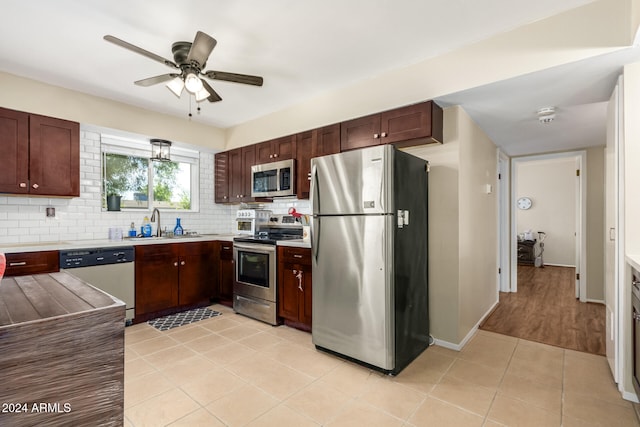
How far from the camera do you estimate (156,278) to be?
365cm

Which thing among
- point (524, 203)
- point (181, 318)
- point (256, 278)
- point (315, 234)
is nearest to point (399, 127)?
point (315, 234)

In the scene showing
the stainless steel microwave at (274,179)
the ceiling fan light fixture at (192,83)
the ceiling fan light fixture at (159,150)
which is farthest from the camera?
the ceiling fan light fixture at (159,150)

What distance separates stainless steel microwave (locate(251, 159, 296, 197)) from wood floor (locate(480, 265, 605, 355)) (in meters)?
2.66

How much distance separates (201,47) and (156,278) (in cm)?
265

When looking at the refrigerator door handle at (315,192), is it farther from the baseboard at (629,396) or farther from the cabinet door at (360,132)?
the baseboard at (629,396)

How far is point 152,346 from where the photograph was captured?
2.88 m

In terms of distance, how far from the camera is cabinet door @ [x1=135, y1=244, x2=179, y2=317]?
352cm

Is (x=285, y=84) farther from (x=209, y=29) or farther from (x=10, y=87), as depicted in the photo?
→ (x=10, y=87)

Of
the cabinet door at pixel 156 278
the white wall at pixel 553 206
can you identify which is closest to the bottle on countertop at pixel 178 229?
the cabinet door at pixel 156 278

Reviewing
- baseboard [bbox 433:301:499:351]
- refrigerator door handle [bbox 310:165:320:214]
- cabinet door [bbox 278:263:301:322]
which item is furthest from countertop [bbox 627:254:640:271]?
cabinet door [bbox 278:263:301:322]

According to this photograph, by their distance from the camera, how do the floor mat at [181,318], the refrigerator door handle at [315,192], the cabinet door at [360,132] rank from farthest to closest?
the floor mat at [181,318], the cabinet door at [360,132], the refrigerator door handle at [315,192]

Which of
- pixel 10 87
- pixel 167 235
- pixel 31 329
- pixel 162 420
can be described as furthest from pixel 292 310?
pixel 10 87

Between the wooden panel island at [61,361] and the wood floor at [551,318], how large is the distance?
3417 millimetres

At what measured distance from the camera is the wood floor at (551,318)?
9.99 feet
